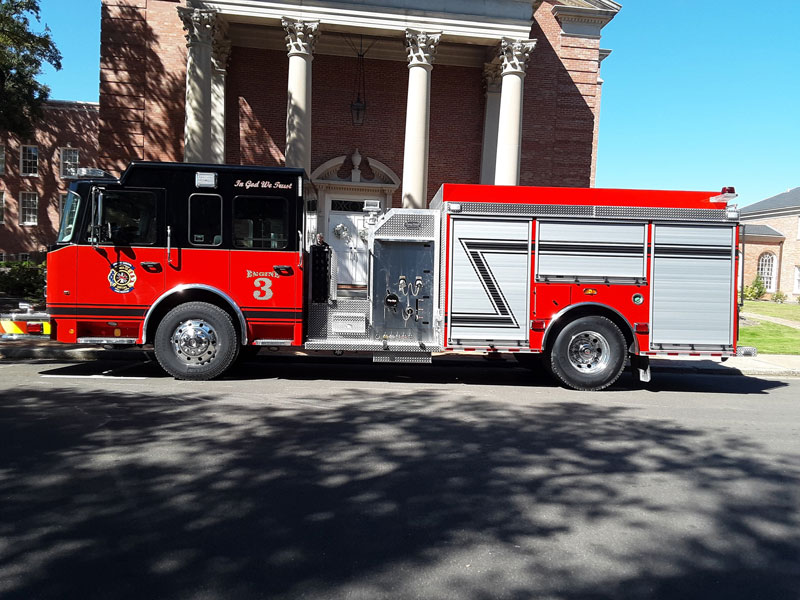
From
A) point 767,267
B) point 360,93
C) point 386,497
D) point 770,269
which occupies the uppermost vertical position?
point 360,93

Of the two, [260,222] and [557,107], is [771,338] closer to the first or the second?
[557,107]

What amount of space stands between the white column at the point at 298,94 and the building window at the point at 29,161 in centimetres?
3262

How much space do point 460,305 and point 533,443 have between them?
325 cm

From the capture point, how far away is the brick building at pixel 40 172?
41281 millimetres

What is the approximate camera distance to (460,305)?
8875mm

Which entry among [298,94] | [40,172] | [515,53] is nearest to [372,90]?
[298,94]

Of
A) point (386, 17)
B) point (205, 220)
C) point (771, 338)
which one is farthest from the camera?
point (386, 17)

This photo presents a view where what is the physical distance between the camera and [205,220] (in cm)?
873

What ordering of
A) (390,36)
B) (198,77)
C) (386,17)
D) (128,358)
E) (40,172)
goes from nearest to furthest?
(128,358), (198,77), (386,17), (390,36), (40,172)

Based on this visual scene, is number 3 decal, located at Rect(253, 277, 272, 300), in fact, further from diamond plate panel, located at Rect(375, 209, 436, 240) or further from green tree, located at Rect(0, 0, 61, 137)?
green tree, located at Rect(0, 0, 61, 137)

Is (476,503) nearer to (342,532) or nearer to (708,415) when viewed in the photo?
(342,532)

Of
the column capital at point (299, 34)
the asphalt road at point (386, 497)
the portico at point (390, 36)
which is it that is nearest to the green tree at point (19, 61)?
the portico at point (390, 36)

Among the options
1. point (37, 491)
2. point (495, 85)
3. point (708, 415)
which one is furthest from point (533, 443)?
point (495, 85)

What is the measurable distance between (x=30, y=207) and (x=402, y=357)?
41.7 m
